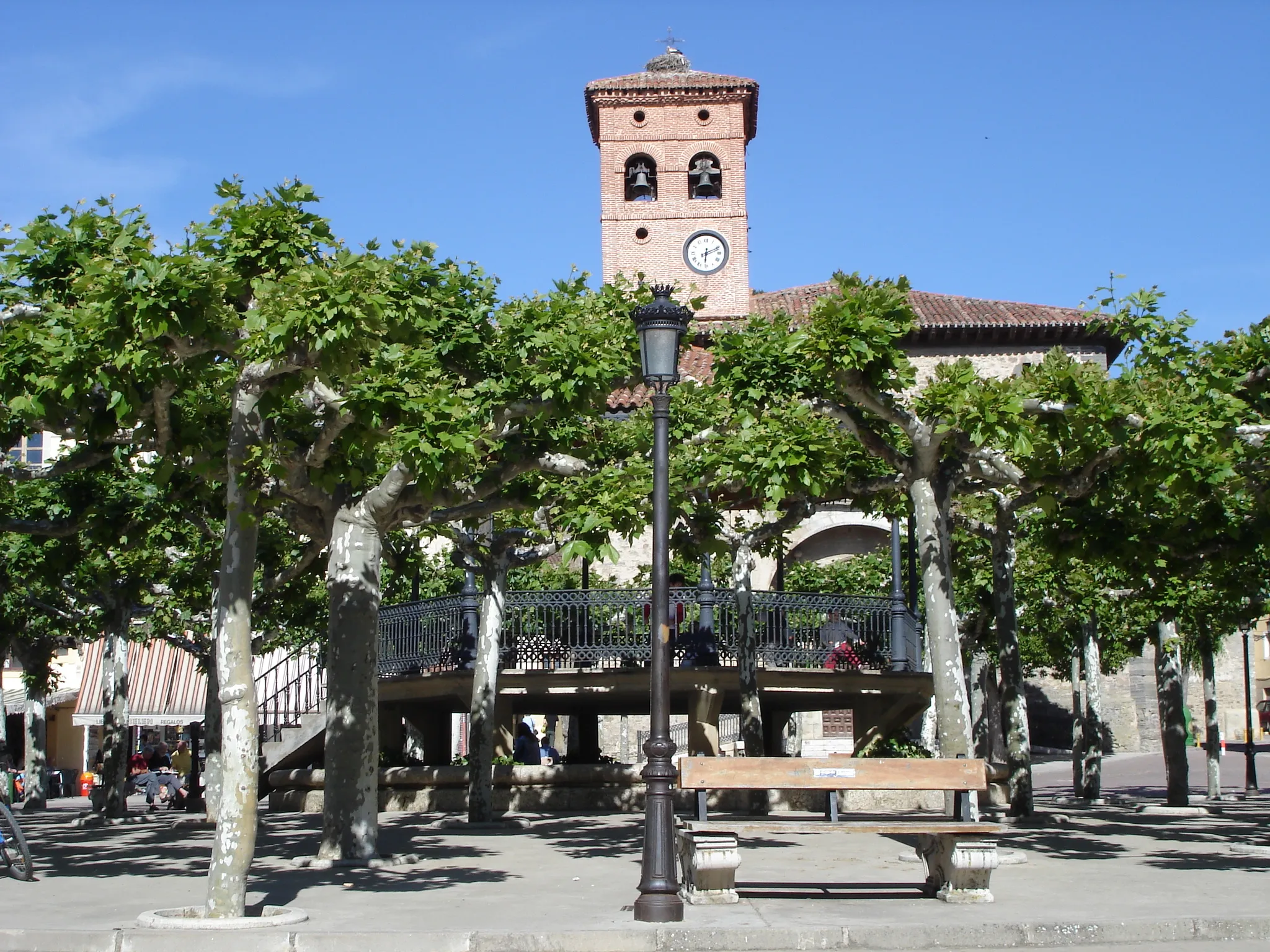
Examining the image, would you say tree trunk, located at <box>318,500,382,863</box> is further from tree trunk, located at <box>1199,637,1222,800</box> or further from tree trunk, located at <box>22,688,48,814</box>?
tree trunk, located at <box>22,688,48,814</box>

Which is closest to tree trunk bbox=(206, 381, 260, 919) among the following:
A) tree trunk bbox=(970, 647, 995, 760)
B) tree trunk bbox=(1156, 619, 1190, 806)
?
tree trunk bbox=(1156, 619, 1190, 806)

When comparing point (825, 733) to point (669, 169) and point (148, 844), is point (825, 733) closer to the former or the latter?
point (669, 169)

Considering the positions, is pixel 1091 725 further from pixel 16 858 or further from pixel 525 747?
pixel 16 858

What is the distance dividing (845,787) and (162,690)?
27968 mm

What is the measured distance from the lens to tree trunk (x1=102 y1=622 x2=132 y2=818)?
2162cm

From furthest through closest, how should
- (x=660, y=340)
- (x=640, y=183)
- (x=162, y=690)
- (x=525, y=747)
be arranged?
(x=640, y=183) < (x=162, y=690) < (x=525, y=747) < (x=660, y=340)

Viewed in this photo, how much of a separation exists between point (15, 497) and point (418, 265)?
960cm

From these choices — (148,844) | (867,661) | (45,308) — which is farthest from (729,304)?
(45,308)

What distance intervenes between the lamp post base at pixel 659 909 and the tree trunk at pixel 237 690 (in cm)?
256

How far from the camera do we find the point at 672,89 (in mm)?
51781

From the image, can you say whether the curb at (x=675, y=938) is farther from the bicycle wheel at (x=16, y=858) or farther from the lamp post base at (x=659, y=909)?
the bicycle wheel at (x=16, y=858)

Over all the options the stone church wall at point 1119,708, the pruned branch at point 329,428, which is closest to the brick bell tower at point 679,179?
Result: the stone church wall at point 1119,708

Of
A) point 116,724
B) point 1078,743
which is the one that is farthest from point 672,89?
point 116,724

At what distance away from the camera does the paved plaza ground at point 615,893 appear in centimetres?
880
